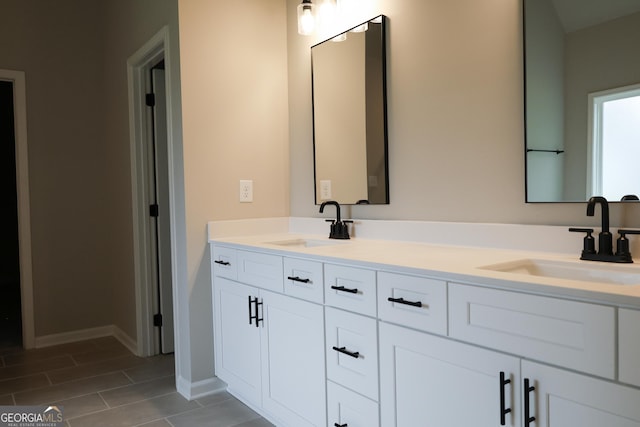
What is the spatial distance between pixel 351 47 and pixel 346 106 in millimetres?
299

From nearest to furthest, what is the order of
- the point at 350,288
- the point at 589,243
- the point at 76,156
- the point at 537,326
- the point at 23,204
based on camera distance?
the point at 537,326, the point at 589,243, the point at 350,288, the point at 23,204, the point at 76,156

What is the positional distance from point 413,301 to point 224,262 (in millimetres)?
1304

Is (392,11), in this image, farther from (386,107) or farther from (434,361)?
(434,361)

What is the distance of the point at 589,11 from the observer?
154 cm

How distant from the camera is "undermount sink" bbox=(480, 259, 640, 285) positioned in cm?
131

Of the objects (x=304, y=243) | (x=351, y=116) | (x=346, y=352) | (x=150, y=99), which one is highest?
(x=150, y=99)

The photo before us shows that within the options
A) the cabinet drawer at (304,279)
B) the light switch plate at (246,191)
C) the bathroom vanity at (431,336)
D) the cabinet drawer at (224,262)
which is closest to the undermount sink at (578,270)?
the bathroom vanity at (431,336)

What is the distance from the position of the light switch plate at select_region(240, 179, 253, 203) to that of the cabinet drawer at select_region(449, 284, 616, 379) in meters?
1.67

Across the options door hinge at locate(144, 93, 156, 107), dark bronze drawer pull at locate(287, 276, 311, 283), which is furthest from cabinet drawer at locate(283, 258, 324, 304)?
door hinge at locate(144, 93, 156, 107)

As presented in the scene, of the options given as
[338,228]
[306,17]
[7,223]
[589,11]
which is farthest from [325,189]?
[7,223]

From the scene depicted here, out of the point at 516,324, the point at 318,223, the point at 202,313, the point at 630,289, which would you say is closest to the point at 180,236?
the point at 202,313

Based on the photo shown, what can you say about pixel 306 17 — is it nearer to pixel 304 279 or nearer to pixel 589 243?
pixel 304 279

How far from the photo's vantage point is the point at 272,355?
2.11m

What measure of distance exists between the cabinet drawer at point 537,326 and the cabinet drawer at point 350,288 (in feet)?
1.07
